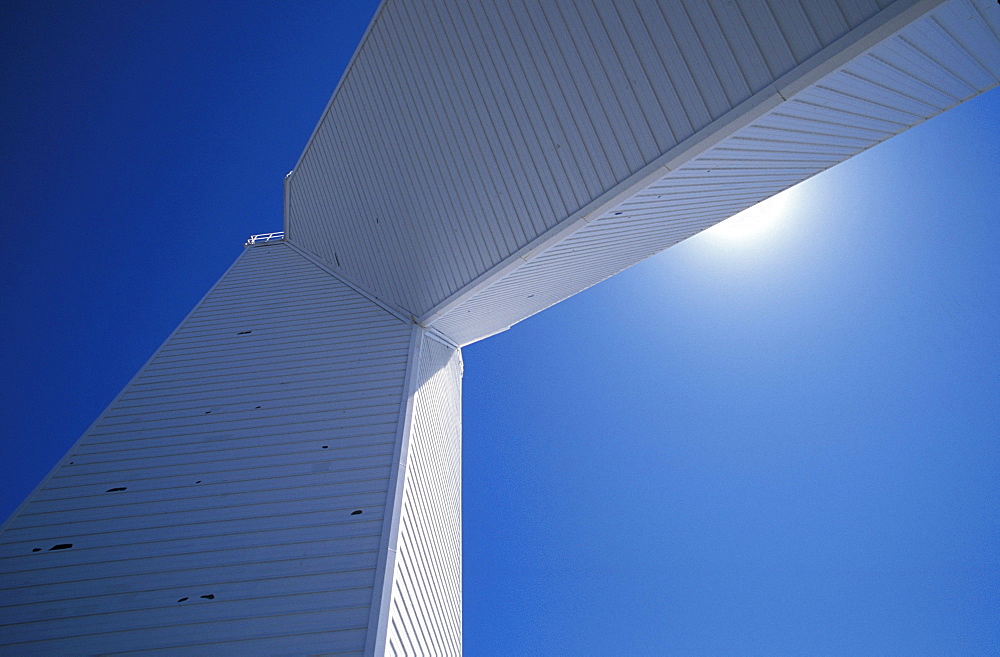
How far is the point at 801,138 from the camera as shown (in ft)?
12.5

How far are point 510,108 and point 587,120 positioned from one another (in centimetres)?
79

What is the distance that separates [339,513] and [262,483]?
803mm

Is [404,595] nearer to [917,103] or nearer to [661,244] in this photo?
[661,244]

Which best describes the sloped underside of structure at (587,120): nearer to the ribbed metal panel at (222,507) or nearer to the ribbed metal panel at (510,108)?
the ribbed metal panel at (510,108)

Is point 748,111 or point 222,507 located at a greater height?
point 748,111

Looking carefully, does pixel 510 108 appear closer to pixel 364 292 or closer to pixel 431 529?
pixel 364 292

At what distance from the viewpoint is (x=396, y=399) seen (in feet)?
16.6

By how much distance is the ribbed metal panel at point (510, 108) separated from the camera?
11.1ft

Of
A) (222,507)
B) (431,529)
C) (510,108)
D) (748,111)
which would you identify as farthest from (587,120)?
(222,507)

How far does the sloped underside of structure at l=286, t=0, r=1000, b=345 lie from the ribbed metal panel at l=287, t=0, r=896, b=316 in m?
0.01

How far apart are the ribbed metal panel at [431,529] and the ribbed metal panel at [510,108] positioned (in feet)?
3.92

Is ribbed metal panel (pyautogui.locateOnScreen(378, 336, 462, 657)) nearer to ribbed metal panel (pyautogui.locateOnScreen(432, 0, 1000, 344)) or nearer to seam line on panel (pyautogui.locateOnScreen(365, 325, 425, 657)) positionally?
seam line on panel (pyautogui.locateOnScreen(365, 325, 425, 657))

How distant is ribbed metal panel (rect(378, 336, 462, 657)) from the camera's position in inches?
145

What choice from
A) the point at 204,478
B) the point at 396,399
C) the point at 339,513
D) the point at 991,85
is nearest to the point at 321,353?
the point at 396,399
